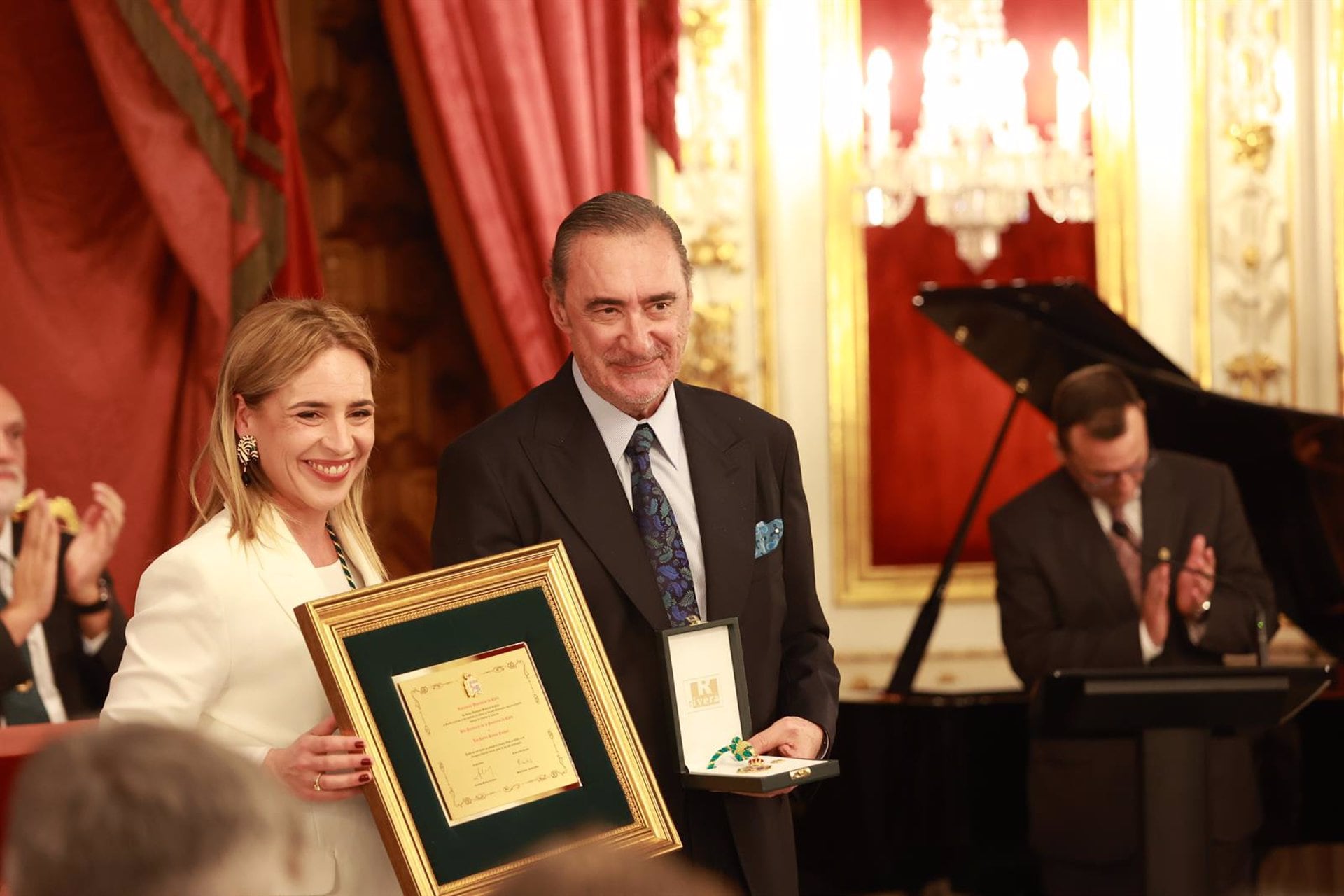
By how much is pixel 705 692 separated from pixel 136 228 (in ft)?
8.88

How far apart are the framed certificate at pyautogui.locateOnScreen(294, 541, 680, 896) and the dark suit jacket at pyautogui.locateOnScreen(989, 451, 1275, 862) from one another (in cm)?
233

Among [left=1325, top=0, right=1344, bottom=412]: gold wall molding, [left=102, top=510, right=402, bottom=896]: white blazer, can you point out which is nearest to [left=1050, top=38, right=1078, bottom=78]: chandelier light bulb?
[left=1325, top=0, right=1344, bottom=412]: gold wall molding

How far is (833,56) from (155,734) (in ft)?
17.0

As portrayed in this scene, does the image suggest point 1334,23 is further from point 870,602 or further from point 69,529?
point 69,529

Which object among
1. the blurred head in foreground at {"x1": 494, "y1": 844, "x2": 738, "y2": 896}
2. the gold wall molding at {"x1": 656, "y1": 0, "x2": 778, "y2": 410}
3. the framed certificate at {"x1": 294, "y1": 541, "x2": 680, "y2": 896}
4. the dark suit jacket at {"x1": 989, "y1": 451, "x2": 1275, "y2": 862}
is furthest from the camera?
the gold wall molding at {"x1": 656, "y1": 0, "x2": 778, "y2": 410}

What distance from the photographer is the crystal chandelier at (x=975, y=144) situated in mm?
5652

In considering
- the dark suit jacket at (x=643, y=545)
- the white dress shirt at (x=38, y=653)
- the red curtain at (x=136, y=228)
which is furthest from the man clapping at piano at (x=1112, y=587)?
the white dress shirt at (x=38, y=653)

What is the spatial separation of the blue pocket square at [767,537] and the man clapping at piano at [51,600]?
2239mm

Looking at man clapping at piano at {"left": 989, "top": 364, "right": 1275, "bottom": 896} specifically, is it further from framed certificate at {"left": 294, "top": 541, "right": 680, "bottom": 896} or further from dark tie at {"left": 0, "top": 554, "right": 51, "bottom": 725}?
dark tie at {"left": 0, "top": 554, "right": 51, "bottom": 725}

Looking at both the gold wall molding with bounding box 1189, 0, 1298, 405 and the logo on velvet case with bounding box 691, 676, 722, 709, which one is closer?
the logo on velvet case with bounding box 691, 676, 722, 709

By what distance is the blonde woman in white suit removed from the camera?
2.02 m

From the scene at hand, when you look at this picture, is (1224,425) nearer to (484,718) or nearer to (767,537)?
(767,537)

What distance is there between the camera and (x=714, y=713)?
235 centimetres

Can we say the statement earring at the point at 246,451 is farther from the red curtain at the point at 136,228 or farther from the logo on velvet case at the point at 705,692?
the red curtain at the point at 136,228
